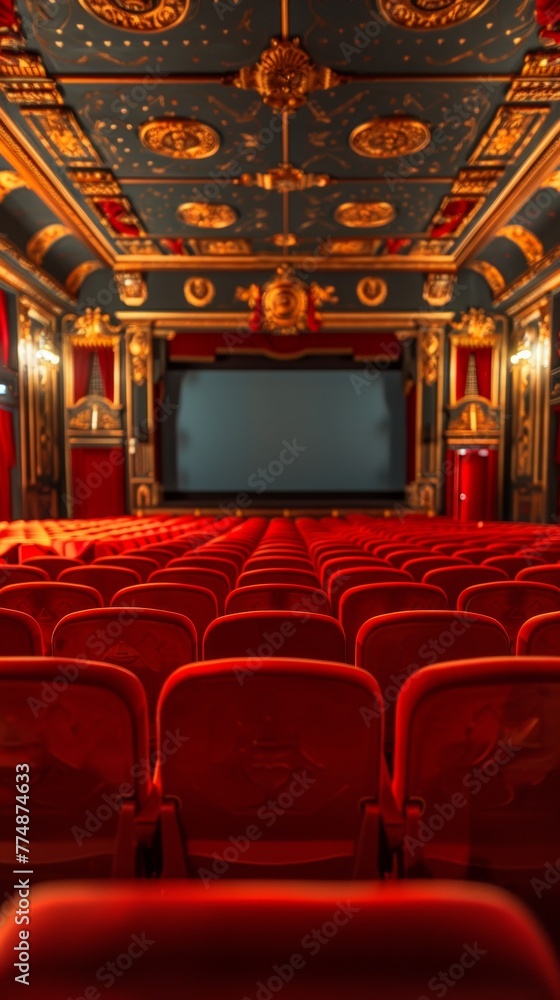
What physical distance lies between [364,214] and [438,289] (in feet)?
10.8

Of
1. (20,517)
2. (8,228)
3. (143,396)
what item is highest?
(8,228)

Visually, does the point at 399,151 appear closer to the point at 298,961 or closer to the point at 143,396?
the point at 143,396

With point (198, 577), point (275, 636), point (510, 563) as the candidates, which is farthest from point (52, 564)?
point (510, 563)

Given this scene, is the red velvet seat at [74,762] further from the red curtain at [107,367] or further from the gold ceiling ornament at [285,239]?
the red curtain at [107,367]

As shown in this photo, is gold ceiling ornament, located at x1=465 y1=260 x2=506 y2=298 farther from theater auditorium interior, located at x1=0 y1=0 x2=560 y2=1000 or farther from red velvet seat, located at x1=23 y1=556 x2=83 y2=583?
red velvet seat, located at x1=23 y1=556 x2=83 y2=583

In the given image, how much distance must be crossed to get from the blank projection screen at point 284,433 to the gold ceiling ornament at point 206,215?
14.8ft

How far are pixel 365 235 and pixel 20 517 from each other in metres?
9.06

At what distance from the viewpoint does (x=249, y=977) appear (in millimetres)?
490

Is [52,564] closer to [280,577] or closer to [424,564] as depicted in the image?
[280,577]

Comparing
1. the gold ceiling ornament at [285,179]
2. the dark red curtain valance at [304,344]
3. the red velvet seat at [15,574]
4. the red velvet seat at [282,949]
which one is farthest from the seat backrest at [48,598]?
the dark red curtain valance at [304,344]

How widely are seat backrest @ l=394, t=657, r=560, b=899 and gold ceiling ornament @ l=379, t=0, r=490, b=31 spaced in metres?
7.11

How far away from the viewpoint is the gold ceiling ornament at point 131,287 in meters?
13.0

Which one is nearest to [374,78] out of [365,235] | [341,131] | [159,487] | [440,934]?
[341,131]

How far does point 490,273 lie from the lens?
1302cm
